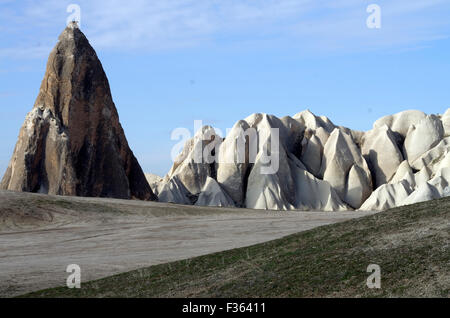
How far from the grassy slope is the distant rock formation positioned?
42.5 m

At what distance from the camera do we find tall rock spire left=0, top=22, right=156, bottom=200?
170ft

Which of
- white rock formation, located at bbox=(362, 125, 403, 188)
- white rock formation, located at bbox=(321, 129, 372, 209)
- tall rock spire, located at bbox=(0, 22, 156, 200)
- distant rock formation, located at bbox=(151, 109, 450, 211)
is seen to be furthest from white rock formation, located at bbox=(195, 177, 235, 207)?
white rock formation, located at bbox=(362, 125, 403, 188)

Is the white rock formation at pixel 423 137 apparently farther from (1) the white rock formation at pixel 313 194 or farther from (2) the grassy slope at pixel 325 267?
(2) the grassy slope at pixel 325 267

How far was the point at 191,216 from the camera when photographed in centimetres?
4028

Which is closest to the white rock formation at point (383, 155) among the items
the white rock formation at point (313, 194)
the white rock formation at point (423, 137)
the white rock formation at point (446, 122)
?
the white rock formation at point (423, 137)

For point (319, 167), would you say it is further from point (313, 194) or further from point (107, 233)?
point (107, 233)

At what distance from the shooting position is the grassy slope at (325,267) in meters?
13.2

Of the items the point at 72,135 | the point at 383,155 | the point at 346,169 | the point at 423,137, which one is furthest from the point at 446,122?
the point at 72,135

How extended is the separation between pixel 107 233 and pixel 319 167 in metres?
44.7

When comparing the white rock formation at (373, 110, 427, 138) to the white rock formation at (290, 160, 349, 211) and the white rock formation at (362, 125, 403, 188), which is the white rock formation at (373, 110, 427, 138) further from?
the white rock formation at (290, 160, 349, 211)

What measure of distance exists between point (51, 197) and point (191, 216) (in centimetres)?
873

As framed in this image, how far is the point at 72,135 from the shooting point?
52.8m

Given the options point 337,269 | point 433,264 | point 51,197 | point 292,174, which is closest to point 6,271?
point 337,269
